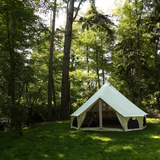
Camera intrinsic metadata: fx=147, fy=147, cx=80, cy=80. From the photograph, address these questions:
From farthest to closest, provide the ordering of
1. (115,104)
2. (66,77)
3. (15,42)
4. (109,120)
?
(66,77), (15,42), (109,120), (115,104)

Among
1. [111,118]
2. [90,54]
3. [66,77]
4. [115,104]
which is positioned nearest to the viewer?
[115,104]

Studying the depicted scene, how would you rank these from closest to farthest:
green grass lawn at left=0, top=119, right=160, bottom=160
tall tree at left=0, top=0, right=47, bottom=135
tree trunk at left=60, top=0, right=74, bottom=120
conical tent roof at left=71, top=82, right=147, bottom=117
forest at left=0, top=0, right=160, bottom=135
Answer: green grass lawn at left=0, top=119, right=160, bottom=160 < tall tree at left=0, top=0, right=47, bottom=135 < conical tent roof at left=71, top=82, right=147, bottom=117 < tree trunk at left=60, top=0, right=74, bottom=120 < forest at left=0, top=0, right=160, bottom=135

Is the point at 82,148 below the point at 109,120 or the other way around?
below

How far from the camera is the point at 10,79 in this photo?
6836 millimetres

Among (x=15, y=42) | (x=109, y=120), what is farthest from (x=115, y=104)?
(x=15, y=42)

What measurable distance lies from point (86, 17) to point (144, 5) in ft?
15.8

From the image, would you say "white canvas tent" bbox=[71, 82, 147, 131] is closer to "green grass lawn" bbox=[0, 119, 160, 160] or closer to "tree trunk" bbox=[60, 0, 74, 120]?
"green grass lawn" bbox=[0, 119, 160, 160]

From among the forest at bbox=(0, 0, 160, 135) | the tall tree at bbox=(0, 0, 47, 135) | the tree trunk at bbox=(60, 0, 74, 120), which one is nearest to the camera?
the tall tree at bbox=(0, 0, 47, 135)

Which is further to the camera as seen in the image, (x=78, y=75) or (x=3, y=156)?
(x=78, y=75)

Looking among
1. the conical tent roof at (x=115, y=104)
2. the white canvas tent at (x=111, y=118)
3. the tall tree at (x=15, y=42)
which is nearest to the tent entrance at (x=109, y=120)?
the white canvas tent at (x=111, y=118)

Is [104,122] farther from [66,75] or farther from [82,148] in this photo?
[66,75]

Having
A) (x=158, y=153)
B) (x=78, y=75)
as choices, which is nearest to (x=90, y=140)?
(x=158, y=153)

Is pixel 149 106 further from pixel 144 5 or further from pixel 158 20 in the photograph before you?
pixel 144 5

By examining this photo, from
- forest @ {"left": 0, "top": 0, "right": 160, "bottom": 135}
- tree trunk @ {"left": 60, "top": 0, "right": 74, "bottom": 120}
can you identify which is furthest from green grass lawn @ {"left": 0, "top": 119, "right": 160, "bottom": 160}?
tree trunk @ {"left": 60, "top": 0, "right": 74, "bottom": 120}
